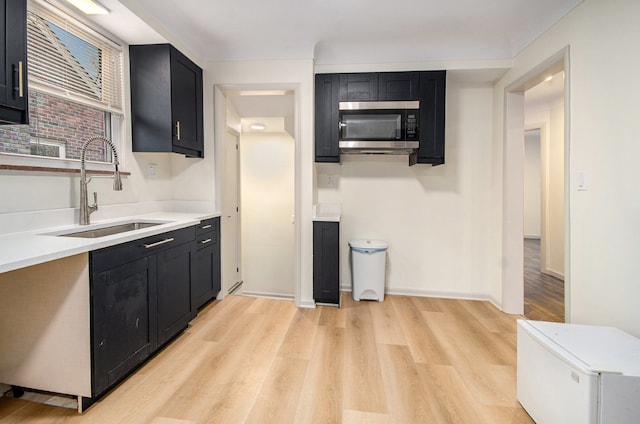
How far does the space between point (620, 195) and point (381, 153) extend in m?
1.96

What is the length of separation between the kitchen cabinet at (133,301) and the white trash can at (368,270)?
67.6 inches

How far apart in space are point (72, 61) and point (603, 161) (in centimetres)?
360

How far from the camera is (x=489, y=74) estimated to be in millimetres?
3121

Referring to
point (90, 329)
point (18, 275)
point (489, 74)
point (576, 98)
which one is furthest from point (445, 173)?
point (18, 275)

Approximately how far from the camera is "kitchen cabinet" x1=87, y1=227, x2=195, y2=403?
161cm

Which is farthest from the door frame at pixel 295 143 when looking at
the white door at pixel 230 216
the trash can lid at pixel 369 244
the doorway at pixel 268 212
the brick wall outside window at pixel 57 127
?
the doorway at pixel 268 212

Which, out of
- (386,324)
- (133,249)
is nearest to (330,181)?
(386,324)

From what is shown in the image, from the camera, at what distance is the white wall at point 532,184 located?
26.0 ft

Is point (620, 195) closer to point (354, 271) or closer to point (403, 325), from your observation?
point (403, 325)

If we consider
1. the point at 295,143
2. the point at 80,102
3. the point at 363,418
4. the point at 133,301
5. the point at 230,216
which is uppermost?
the point at 80,102

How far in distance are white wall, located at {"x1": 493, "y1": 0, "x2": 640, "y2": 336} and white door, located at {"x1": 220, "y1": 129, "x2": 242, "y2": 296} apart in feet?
10.0

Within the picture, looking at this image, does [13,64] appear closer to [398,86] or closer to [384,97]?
[384,97]

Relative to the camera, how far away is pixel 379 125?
3.01 metres

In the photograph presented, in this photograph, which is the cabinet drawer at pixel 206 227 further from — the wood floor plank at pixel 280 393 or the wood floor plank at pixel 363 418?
the wood floor plank at pixel 363 418
